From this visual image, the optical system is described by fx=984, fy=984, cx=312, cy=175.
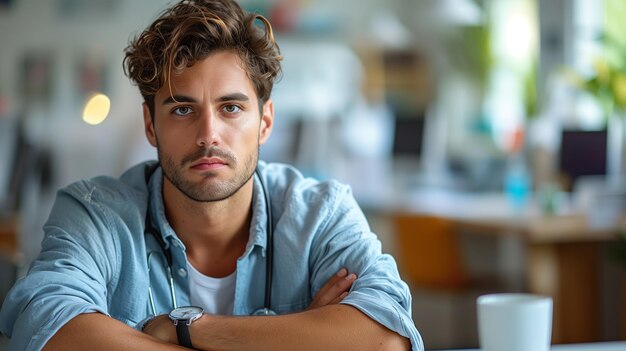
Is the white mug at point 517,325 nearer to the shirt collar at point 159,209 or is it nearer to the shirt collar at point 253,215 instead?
the shirt collar at point 253,215

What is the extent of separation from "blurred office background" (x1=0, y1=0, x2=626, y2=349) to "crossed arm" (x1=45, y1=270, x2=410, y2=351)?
263cm

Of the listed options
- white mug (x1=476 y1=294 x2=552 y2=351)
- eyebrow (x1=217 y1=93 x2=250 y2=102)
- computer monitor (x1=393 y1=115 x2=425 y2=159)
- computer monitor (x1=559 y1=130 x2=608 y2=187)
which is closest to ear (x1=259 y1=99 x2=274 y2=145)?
eyebrow (x1=217 y1=93 x2=250 y2=102)

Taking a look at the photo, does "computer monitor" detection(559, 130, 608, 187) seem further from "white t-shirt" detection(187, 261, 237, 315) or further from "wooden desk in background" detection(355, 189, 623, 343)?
"white t-shirt" detection(187, 261, 237, 315)

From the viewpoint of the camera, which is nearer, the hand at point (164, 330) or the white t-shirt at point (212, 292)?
the hand at point (164, 330)

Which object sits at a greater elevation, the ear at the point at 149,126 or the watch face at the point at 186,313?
the ear at the point at 149,126

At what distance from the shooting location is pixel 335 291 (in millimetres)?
1713

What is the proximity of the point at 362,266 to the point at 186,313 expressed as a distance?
1.08ft

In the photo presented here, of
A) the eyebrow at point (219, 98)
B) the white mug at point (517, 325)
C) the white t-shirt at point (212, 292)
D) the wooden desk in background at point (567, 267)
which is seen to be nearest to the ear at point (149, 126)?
the eyebrow at point (219, 98)

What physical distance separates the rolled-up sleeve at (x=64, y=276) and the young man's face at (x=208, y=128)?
0.55 feet

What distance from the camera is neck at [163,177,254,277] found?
5.96ft

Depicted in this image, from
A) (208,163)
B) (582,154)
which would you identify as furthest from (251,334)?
(582,154)

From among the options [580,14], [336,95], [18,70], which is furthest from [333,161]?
[18,70]

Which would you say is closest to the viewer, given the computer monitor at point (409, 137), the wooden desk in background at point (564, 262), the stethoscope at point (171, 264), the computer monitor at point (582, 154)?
the stethoscope at point (171, 264)

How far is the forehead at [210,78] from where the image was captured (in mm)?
1695
